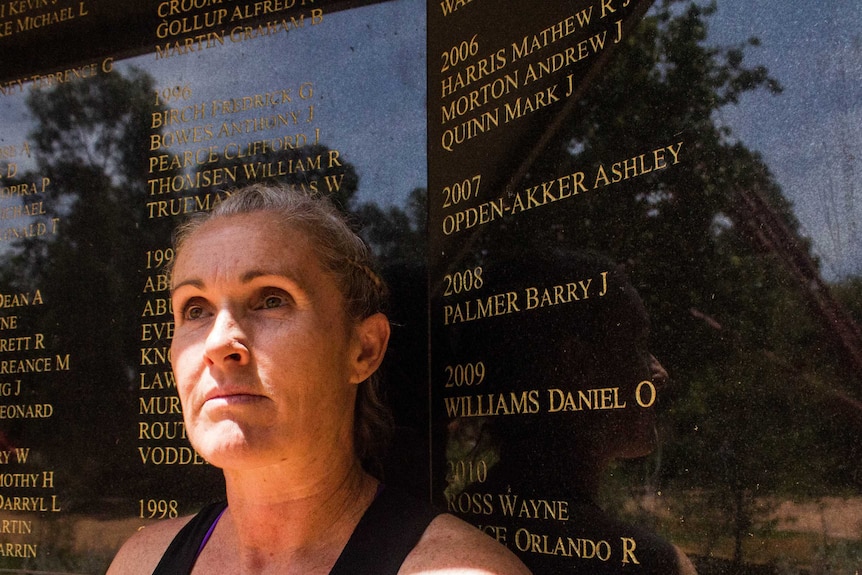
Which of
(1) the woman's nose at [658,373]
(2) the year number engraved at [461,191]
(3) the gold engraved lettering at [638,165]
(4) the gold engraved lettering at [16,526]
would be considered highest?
(2) the year number engraved at [461,191]

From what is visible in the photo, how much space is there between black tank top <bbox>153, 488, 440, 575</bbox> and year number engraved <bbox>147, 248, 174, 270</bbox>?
68.9 inches

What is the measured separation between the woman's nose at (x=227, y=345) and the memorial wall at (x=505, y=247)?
1.15 meters

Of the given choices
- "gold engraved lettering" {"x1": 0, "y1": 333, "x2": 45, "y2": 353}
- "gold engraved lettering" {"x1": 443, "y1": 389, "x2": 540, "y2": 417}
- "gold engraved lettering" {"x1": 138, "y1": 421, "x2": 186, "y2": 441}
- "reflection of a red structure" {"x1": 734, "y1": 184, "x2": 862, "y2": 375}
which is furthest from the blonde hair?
"gold engraved lettering" {"x1": 0, "y1": 333, "x2": 45, "y2": 353}

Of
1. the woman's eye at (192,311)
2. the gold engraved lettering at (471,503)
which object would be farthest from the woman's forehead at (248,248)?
the gold engraved lettering at (471,503)

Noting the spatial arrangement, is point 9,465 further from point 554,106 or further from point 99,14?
point 554,106

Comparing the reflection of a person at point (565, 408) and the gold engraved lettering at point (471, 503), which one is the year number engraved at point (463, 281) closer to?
the reflection of a person at point (565, 408)

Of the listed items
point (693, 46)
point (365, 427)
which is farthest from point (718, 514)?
point (693, 46)

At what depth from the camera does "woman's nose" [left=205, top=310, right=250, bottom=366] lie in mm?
2584

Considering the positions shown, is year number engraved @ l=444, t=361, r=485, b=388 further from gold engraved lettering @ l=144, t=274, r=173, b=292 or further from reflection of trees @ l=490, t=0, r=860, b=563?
gold engraved lettering @ l=144, t=274, r=173, b=292

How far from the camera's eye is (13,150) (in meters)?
4.82

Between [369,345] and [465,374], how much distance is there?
621 millimetres

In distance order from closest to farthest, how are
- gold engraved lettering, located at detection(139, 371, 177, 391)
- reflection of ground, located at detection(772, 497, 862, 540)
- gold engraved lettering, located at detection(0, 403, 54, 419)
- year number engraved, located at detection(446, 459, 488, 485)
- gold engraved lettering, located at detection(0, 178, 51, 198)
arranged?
reflection of ground, located at detection(772, 497, 862, 540), year number engraved, located at detection(446, 459, 488, 485), gold engraved lettering, located at detection(139, 371, 177, 391), gold engraved lettering, located at detection(0, 403, 54, 419), gold engraved lettering, located at detection(0, 178, 51, 198)

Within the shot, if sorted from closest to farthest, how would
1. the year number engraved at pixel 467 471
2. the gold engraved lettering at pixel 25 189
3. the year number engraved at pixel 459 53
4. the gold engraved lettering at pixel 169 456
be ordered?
the year number engraved at pixel 467 471 → the year number engraved at pixel 459 53 → the gold engraved lettering at pixel 169 456 → the gold engraved lettering at pixel 25 189

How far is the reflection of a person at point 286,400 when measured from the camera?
258 centimetres
